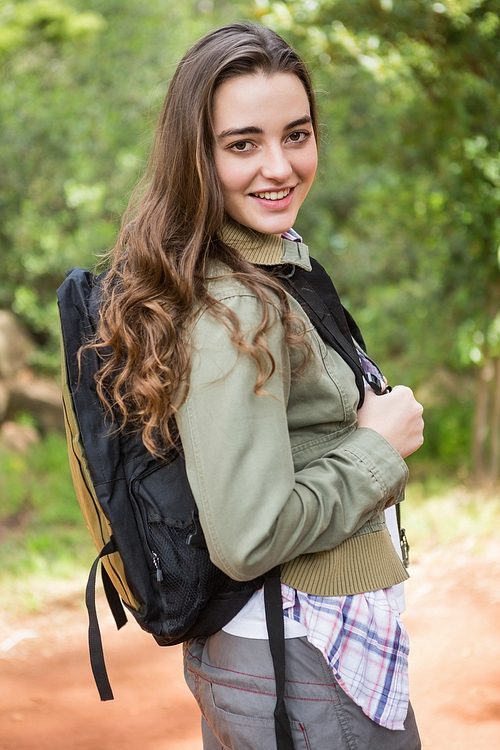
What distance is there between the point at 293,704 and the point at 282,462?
1.67 ft

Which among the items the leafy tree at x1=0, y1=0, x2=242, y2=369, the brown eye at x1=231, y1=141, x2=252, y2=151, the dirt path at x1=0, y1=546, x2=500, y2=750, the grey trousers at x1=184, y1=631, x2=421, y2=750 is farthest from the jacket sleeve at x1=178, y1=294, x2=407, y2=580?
the leafy tree at x1=0, y1=0, x2=242, y2=369

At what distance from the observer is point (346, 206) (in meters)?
8.79

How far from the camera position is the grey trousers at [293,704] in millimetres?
1391

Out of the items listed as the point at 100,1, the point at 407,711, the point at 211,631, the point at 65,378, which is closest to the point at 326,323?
the point at 65,378

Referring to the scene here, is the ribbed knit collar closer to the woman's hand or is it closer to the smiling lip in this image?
the smiling lip

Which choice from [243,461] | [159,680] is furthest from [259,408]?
[159,680]

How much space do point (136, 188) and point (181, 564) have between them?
3.01ft

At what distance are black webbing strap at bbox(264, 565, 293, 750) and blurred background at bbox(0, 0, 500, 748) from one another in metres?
2.95

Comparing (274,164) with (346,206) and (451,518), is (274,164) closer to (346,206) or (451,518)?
(451,518)

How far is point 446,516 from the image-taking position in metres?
5.48

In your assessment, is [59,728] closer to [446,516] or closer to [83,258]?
[446,516]

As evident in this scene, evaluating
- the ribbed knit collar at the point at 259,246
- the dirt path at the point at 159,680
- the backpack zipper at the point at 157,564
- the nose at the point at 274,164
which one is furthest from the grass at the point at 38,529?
the nose at the point at 274,164

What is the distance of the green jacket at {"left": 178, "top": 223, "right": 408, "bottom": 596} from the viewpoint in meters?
1.25

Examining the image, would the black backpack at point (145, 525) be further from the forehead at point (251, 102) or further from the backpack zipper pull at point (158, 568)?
the forehead at point (251, 102)
